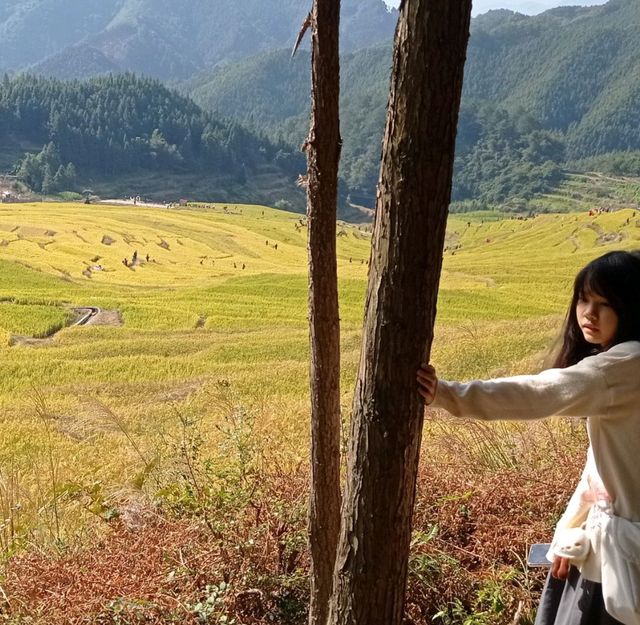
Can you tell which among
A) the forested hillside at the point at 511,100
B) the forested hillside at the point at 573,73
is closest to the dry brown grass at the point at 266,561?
the forested hillside at the point at 511,100

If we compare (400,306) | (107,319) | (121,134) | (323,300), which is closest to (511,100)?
(121,134)

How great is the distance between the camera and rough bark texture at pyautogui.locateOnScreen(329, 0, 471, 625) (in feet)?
3.76

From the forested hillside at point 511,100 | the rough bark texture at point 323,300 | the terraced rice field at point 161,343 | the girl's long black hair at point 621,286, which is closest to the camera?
the girl's long black hair at point 621,286

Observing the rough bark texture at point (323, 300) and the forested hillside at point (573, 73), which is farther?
the forested hillside at point (573, 73)

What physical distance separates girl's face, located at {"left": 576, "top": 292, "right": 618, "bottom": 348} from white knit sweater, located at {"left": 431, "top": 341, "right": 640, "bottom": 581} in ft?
0.28

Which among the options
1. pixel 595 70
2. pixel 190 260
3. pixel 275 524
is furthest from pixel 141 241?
pixel 595 70

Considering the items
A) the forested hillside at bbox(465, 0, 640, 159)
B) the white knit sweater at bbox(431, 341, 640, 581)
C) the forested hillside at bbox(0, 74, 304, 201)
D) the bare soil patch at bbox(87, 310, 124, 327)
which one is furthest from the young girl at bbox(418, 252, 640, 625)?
the forested hillside at bbox(465, 0, 640, 159)

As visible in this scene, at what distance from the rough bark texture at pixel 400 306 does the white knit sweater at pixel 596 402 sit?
0.11m

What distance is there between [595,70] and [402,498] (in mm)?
135972

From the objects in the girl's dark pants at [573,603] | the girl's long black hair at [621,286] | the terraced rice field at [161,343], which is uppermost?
the girl's long black hair at [621,286]

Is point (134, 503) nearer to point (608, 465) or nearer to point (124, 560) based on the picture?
point (124, 560)

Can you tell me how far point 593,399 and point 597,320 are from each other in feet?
0.73

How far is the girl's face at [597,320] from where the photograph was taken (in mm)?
1464

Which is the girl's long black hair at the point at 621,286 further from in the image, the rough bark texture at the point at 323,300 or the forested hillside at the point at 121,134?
the forested hillside at the point at 121,134
